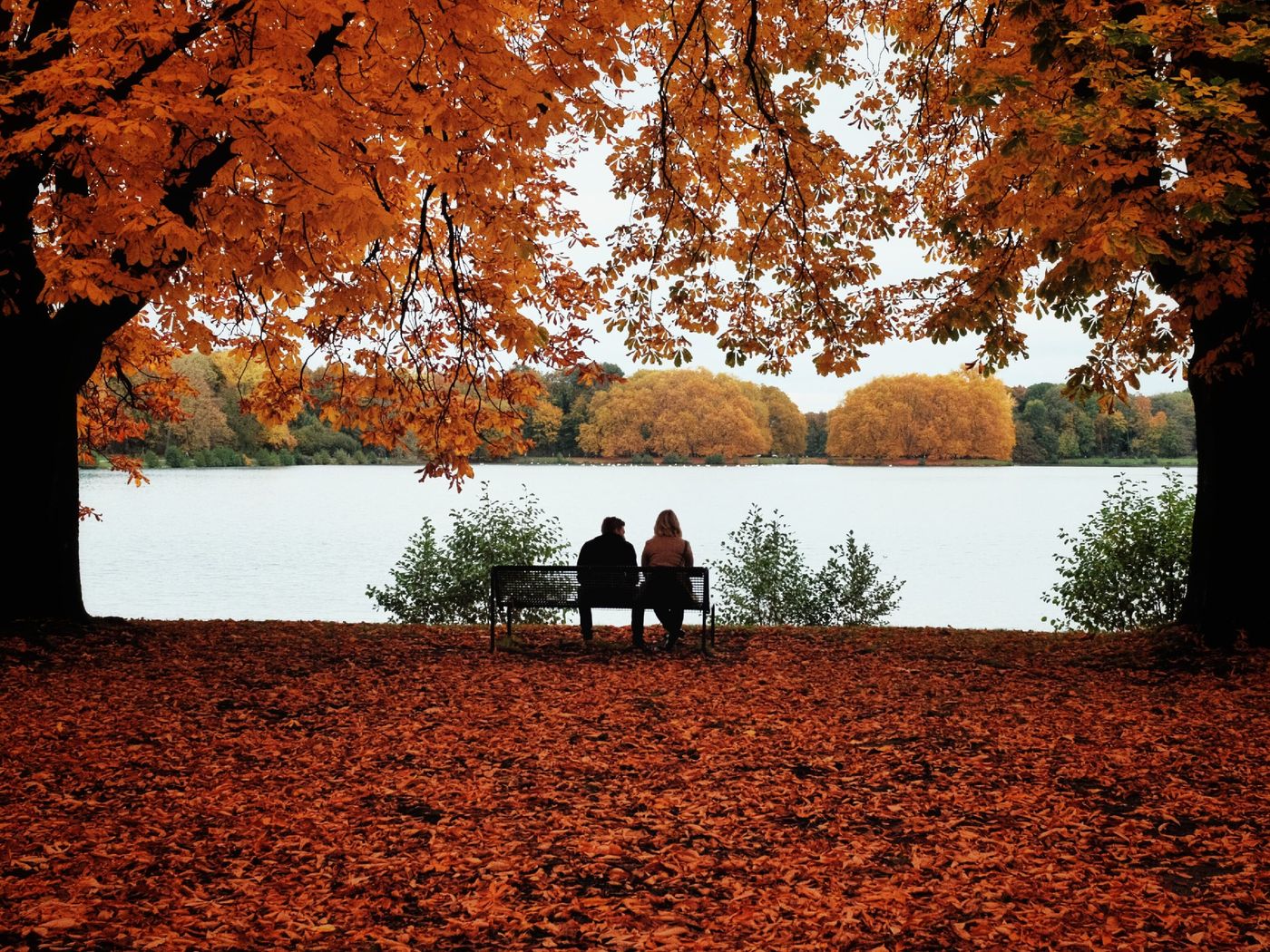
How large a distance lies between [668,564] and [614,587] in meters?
0.65

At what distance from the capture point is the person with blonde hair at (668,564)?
9.04 meters

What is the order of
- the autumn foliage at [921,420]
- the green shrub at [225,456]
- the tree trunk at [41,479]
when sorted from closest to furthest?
the tree trunk at [41,479], the autumn foliage at [921,420], the green shrub at [225,456]

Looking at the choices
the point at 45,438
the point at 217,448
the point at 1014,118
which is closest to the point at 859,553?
the point at 1014,118

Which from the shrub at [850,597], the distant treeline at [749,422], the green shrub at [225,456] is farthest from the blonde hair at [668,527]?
the green shrub at [225,456]

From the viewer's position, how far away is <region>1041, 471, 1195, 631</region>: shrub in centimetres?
1188

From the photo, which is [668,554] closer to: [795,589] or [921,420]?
[795,589]

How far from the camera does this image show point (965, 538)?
2834 cm

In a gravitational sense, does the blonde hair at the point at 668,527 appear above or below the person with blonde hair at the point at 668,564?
above

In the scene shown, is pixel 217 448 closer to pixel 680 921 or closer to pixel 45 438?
pixel 45 438

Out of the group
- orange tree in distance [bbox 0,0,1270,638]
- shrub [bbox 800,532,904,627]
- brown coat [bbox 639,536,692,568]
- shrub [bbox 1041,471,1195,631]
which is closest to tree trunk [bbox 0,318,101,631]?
orange tree in distance [bbox 0,0,1270,638]

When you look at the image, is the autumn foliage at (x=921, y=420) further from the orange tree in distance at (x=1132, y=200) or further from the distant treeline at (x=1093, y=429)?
the orange tree in distance at (x=1132, y=200)

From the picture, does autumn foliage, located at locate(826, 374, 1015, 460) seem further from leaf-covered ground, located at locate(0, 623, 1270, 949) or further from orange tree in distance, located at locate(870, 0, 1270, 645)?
leaf-covered ground, located at locate(0, 623, 1270, 949)

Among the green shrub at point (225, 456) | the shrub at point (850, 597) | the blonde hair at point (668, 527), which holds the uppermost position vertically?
the green shrub at point (225, 456)

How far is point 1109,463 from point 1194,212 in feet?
185
